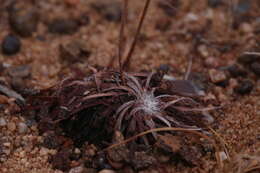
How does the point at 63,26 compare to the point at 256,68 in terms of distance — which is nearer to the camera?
the point at 256,68

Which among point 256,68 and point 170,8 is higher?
point 170,8

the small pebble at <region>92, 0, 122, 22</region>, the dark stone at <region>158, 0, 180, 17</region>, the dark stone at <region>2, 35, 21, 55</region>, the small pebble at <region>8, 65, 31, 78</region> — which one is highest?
the dark stone at <region>158, 0, 180, 17</region>

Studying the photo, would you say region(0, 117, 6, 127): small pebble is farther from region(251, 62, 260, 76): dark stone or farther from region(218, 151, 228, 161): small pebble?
region(251, 62, 260, 76): dark stone

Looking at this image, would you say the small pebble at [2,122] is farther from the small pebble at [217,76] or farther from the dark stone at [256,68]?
the dark stone at [256,68]

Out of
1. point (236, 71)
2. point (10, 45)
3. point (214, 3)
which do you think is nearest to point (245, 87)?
point (236, 71)

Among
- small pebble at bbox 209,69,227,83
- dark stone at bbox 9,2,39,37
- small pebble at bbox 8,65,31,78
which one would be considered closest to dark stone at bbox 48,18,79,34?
dark stone at bbox 9,2,39,37

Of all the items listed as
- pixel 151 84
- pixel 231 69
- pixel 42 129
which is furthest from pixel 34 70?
pixel 231 69

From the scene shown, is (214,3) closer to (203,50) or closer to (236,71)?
(203,50)
